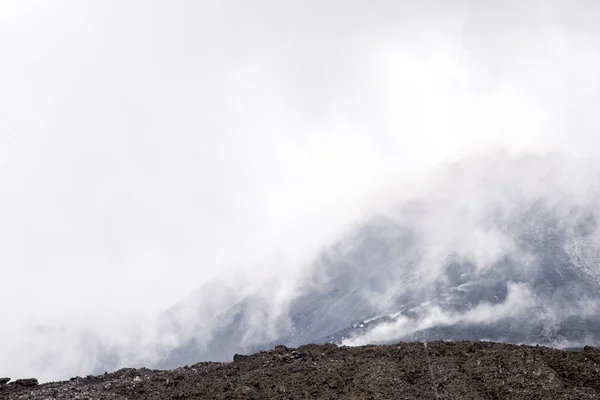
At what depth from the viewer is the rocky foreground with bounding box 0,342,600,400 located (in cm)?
2678

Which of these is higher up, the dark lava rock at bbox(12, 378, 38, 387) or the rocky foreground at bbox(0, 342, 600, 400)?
the dark lava rock at bbox(12, 378, 38, 387)

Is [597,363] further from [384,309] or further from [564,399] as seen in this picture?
[384,309]

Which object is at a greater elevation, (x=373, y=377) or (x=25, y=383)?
(x=25, y=383)

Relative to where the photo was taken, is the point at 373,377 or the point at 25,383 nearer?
the point at 373,377

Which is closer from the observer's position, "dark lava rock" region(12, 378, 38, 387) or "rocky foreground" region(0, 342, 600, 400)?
"rocky foreground" region(0, 342, 600, 400)

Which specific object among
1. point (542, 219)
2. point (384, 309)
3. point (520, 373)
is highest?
point (542, 219)

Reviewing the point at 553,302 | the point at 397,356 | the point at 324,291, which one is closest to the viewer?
the point at 397,356

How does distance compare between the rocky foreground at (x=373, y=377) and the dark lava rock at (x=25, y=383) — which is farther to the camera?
the dark lava rock at (x=25, y=383)

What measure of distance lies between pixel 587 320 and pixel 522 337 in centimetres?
1569

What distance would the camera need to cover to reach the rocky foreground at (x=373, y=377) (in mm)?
26781

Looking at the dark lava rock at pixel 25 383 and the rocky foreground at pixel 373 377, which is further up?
the dark lava rock at pixel 25 383

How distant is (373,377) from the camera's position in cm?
2858

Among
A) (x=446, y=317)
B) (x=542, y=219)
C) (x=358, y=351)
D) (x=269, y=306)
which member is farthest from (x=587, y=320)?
(x=358, y=351)

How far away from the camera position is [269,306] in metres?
197
